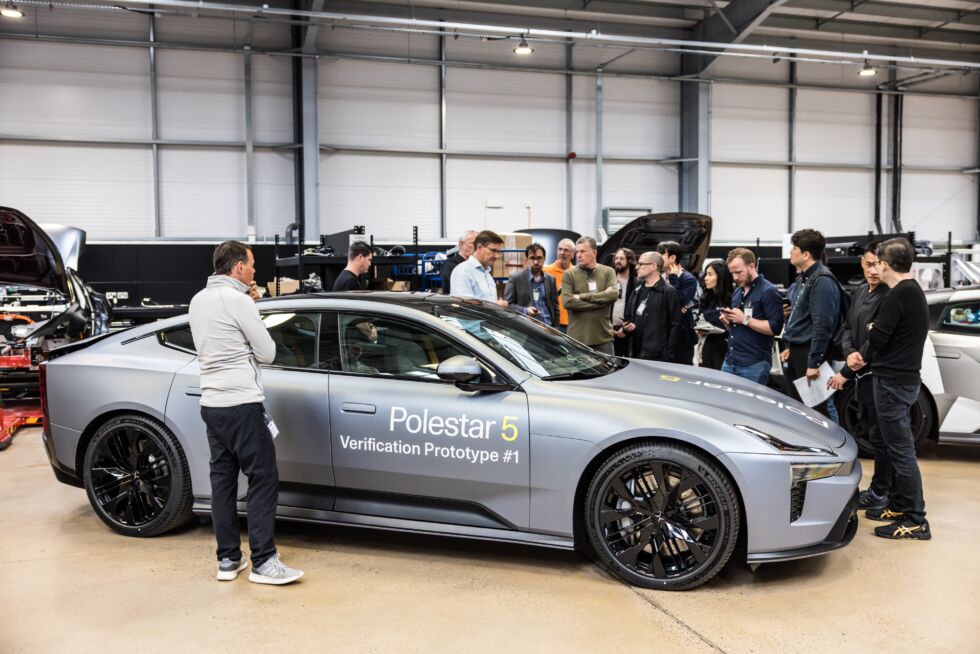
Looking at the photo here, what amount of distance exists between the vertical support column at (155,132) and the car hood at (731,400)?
12432 mm

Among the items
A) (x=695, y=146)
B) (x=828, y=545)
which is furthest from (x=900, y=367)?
(x=695, y=146)

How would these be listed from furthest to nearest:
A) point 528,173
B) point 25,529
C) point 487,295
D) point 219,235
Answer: point 528,173, point 219,235, point 487,295, point 25,529

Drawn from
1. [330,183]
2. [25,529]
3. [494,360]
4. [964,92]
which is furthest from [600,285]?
[964,92]

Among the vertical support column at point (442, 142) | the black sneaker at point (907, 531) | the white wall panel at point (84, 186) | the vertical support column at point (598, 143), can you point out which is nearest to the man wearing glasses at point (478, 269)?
the black sneaker at point (907, 531)

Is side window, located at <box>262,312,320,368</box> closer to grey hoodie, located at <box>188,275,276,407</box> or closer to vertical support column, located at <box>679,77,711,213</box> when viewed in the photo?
grey hoodie, located at <box>188,275,276,407</box>

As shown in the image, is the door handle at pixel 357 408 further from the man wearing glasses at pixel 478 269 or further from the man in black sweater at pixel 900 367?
the man in black sweater at pixel 900 367

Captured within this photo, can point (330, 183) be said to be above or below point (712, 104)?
below

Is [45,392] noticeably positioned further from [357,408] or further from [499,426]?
[499,426]

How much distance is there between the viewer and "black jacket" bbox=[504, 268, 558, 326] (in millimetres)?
7027

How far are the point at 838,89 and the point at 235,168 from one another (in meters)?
13.4

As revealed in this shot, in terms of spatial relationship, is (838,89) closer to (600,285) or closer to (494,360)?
(600,285)

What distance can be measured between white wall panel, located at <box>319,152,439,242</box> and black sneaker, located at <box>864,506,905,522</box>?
12.1 meters

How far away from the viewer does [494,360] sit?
3.59m

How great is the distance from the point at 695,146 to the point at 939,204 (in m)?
6.89
